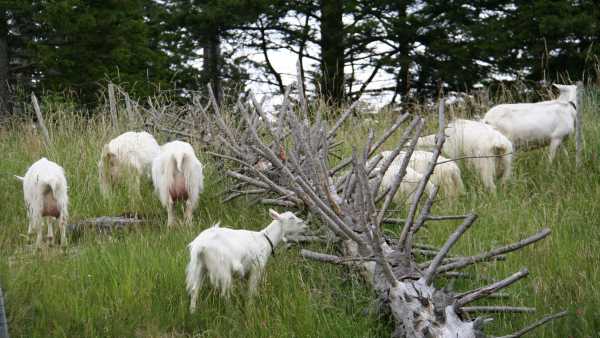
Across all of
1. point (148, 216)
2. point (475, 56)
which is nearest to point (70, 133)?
point (148, 216)

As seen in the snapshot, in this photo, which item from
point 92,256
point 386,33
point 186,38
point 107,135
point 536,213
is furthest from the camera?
point 186,38

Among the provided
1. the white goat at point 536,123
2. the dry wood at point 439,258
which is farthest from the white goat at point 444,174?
the dry wood at point 439,258

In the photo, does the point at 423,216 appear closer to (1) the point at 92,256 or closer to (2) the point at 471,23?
(1) the point at 92,256

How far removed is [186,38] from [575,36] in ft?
33.4

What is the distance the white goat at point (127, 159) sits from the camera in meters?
6.61

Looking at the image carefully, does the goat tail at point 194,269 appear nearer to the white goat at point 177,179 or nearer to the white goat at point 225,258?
the white goat at point 225,258

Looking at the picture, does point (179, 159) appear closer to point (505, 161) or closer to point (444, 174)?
point (444, 174)

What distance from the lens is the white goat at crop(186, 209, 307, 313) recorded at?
3.90 m

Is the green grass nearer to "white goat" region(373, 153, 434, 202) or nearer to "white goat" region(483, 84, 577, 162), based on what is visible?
"white goat" region(373, 153, 434, 202)

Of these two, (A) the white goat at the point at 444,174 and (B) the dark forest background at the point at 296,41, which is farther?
(B) the dark forest background at the point at 296,41

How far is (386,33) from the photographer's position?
1817 cm

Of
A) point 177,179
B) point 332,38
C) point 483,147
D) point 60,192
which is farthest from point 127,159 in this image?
point 332,38

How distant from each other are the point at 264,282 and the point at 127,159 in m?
2.89

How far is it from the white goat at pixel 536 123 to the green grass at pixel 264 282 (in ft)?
2.65
